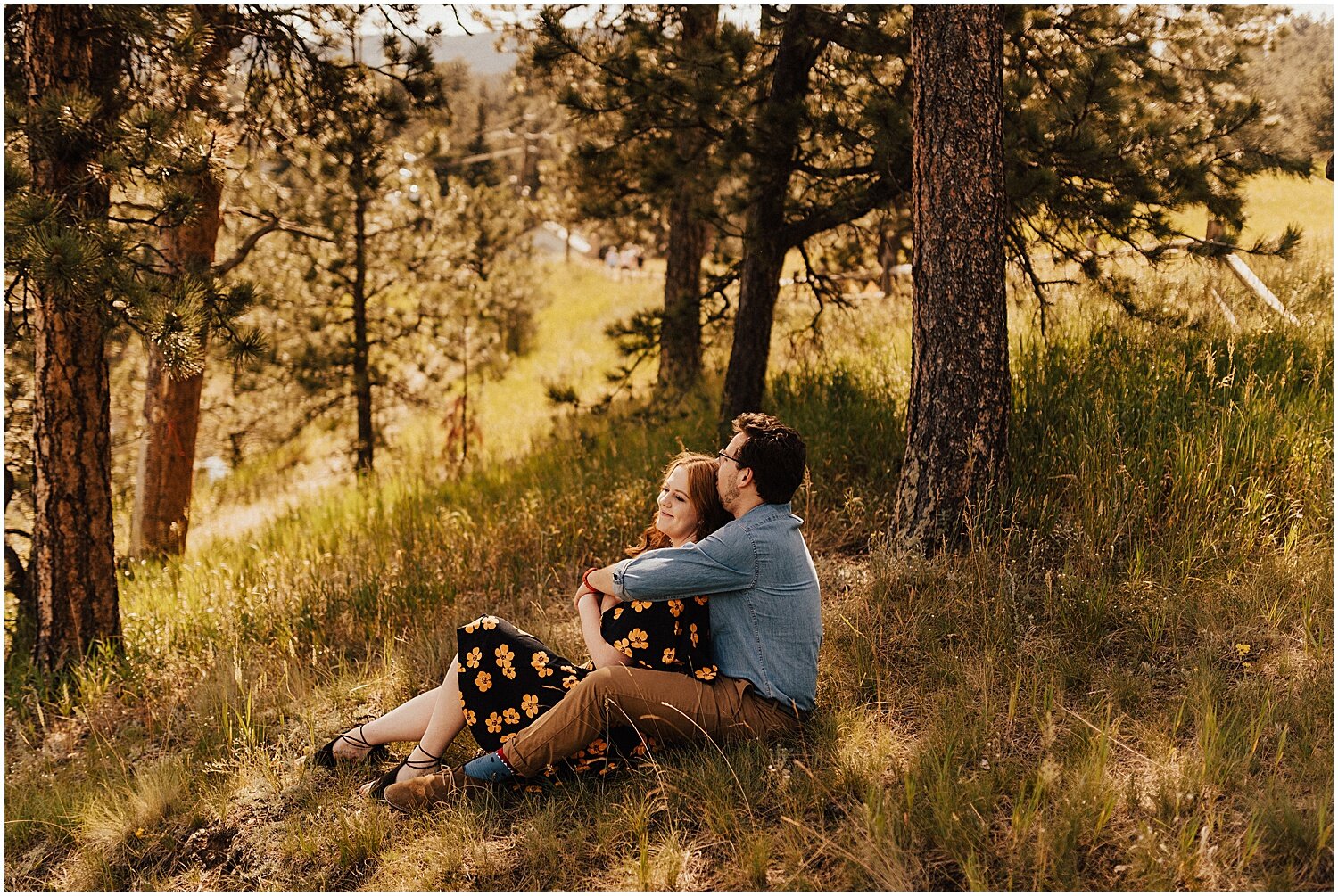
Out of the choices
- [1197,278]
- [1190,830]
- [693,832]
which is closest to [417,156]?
[1197,278]

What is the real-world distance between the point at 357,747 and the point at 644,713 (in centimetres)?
141

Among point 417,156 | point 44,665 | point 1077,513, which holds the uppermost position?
point 417,156

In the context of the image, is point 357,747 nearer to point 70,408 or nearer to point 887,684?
point 887,684

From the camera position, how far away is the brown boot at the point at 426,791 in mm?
3533

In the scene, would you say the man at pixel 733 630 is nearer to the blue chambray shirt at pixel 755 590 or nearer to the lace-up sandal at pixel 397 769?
the blue chambray shirt at pixel 755 590

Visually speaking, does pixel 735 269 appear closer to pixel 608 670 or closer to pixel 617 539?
pixel 617 539

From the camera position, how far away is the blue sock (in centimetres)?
343

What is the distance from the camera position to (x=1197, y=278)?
22.7 feet

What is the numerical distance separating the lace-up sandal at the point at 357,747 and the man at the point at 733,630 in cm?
73

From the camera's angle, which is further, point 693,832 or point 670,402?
point 670,402

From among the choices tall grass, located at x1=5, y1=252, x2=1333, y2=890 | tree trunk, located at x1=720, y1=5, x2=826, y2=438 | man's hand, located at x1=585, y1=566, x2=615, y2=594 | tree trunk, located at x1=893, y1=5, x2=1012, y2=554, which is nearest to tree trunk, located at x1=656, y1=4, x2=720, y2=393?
tree trunk, located at x1=720, y1=5, x2=826, y2=438

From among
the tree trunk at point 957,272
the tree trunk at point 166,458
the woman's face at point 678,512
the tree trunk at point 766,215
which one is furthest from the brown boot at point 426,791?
the tree trunk at point 166,458

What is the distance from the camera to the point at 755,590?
3363 mm

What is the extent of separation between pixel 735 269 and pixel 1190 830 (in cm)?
493
